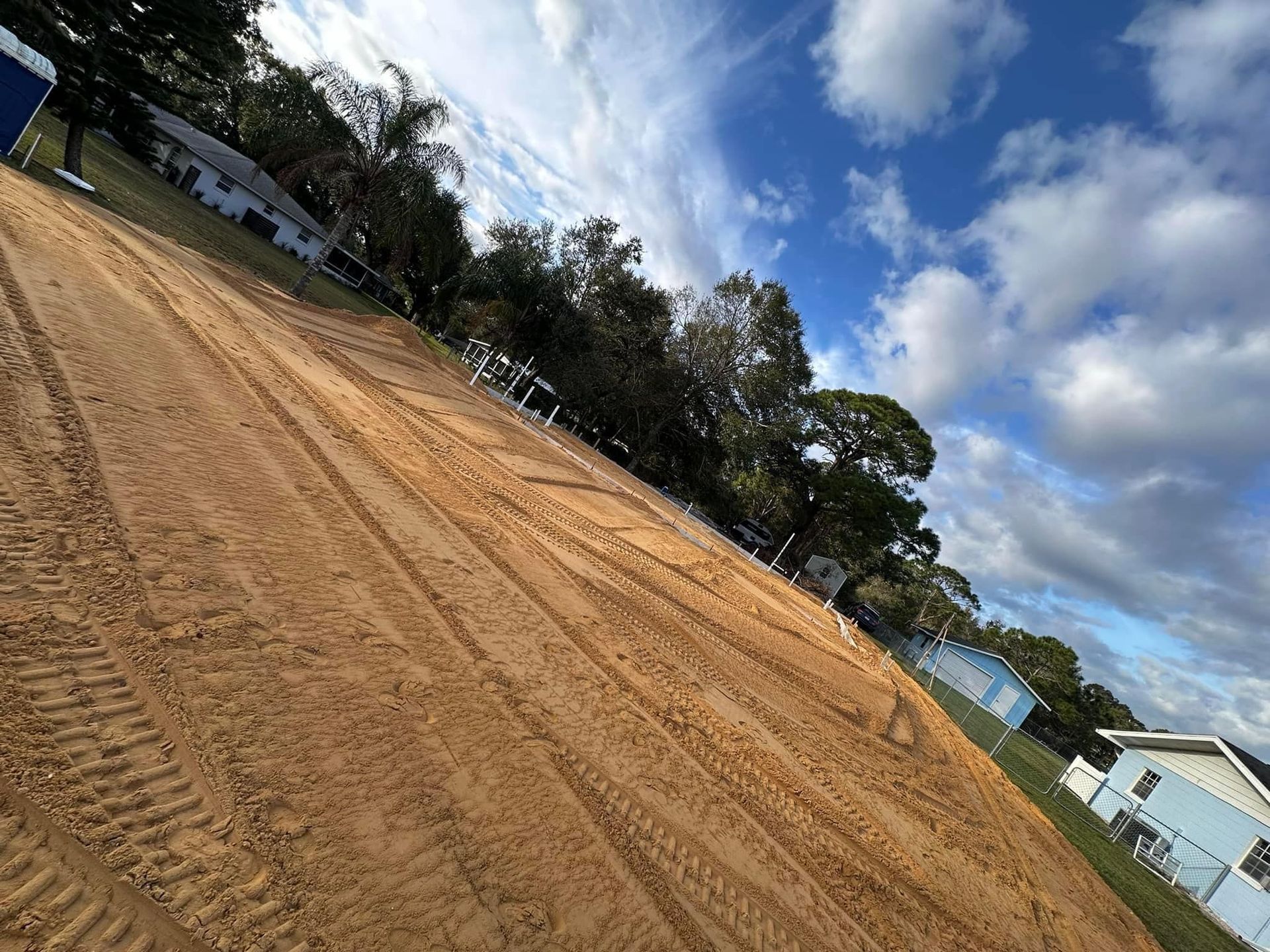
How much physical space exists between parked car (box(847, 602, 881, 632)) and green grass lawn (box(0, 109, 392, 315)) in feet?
101

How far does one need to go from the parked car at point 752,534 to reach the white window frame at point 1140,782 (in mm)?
20172

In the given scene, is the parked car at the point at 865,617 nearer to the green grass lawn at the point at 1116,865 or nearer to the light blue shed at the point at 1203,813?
the green grass lawn at the point at 1116,865

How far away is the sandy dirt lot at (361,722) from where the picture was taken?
2479mm

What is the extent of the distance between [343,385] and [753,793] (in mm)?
10497

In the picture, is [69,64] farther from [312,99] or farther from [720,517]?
[720,517]

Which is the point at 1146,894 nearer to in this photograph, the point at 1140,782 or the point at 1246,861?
the point at 1246,861

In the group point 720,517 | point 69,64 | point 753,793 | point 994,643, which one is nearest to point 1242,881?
point 753,793

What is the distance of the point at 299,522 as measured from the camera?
5262mm

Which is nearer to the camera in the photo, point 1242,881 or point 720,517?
point 1242,881

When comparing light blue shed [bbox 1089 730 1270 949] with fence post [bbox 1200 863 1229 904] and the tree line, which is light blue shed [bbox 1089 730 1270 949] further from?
the tree line

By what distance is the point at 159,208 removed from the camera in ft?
63.2

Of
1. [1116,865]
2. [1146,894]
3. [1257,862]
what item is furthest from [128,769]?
[1257,862]

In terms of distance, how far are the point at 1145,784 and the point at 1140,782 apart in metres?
0.13

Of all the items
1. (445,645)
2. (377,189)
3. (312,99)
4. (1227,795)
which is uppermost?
(312,99)
